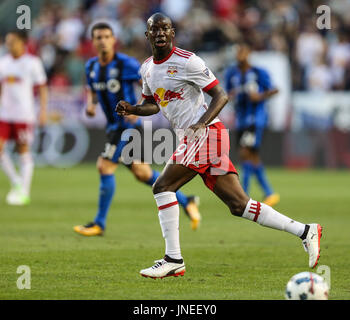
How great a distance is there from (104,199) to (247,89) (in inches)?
201

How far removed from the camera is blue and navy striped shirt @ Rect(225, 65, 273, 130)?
14.0 m

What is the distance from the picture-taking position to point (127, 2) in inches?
969

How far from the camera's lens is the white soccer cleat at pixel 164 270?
6.86m

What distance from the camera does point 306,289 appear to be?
562cm

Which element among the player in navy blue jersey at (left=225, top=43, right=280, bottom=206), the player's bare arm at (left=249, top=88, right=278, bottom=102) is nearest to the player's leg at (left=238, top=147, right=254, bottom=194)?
the player in navy blue jersey at (left=225, top=43, right=280, bottom=206)

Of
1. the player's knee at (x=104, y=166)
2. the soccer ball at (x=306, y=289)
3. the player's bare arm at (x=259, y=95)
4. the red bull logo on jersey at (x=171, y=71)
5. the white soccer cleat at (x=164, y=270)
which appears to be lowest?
the white soccer cleat at (x=164, y=270)

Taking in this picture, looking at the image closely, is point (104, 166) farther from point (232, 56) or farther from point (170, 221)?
point (232, 56)

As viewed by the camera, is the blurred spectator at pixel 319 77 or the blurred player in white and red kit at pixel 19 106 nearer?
the blurred player in white and red kit at pixel 19 106

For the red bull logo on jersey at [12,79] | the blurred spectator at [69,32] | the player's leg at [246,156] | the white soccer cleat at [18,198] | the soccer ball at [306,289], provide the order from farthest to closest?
1. the blurred spectator at [69,32]
2. the player's leg at [246,156]
3. the red bull logo on jersey at [12,79]
4. the white soccer cleat at [18,198]
5. the soccer ball at [306,289]

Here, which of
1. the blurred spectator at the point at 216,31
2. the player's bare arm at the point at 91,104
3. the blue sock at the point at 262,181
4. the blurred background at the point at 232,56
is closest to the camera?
the player's bare arm at the point at 91,104

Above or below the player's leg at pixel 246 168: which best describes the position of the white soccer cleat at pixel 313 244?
above

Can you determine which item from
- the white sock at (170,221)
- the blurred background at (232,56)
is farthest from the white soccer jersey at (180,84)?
the blurred background at (232,56)

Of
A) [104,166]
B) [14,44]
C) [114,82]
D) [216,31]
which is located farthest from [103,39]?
[216,31]

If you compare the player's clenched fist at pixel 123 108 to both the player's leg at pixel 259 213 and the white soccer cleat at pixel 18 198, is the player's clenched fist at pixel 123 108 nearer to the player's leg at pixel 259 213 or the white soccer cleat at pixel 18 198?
the player's leg at pixel 259 213
